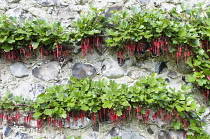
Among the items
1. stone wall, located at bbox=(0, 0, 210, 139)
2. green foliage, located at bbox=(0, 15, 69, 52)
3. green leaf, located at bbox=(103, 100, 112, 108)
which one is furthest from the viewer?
stone wall, located at bbox=(0, 0, 210, 139)

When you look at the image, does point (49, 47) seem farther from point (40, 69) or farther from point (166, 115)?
point (166, 115)

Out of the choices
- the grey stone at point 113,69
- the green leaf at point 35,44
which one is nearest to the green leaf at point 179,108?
the grey stone at point 113,69

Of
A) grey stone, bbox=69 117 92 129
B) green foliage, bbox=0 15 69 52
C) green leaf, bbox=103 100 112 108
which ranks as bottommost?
grey stone, bbox=69 117 92 129

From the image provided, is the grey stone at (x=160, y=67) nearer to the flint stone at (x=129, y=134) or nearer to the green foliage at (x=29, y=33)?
the flint stone at (x=129, y=134)

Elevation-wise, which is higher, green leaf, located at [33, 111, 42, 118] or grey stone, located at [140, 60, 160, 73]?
grey stone, located at [140, 60, 160, 73]

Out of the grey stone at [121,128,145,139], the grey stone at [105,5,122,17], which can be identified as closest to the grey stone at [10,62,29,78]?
the grey stone at [105,5,122,17]

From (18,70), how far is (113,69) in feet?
2.69

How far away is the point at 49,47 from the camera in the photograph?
1884 mm

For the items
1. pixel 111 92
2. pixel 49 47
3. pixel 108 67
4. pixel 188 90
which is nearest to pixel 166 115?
pixel 188 90

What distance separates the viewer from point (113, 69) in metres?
1.92

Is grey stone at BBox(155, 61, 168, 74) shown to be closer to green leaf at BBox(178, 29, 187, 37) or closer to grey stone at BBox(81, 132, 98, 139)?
green leaf at BBox(178, 29, 187, 37)

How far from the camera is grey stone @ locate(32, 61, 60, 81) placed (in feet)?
6.27

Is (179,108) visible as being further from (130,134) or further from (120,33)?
(120,33)

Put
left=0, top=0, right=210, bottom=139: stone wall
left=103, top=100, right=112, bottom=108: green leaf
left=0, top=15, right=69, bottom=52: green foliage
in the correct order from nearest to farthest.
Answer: left=103, top=100, right=112, bottom=108: green leaf < left=0, top=15, right=69, bottom=52: green foliage < left=0, top=0, right=210, bottom=139: stone wall
